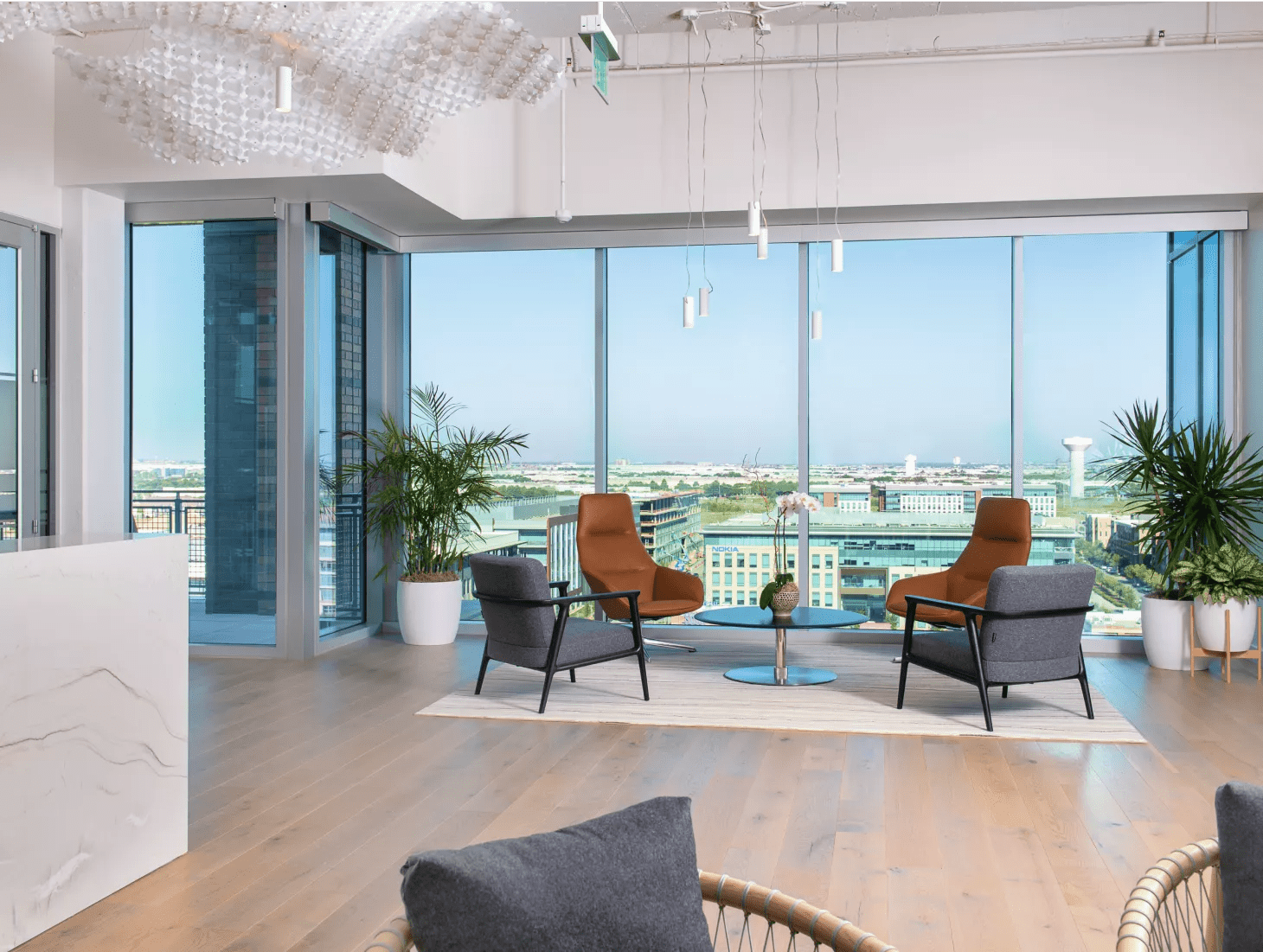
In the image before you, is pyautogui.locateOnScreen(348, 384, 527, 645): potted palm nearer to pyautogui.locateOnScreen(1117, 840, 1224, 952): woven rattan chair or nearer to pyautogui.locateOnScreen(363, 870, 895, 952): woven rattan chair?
pyautogui.locateOnScreen(363, 870, 895, 952): woven rattan chair

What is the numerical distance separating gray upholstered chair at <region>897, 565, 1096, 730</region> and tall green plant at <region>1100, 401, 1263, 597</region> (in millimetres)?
1798

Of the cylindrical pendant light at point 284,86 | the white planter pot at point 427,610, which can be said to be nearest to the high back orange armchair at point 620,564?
the white planter pot at point 427,610

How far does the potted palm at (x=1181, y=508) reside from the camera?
6559mm

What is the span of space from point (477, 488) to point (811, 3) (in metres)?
3.68

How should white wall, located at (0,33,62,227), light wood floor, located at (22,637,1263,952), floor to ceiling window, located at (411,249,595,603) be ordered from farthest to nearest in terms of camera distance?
floor to ceiling window, located at (411,249,595,603) → white wall, located at (0,33,62,227) → light wood floor, located at (22,637,1263,952)

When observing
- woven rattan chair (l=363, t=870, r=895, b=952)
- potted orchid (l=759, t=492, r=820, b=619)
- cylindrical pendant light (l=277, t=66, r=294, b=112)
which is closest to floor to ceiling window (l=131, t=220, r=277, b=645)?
potted orchid (l=759, t=492, r=820, b=619)

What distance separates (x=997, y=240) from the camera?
7480 mm

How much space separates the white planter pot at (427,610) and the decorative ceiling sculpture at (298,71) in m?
4.36

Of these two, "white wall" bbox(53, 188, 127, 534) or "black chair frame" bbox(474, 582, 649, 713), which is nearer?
"black chair frame" bbox(474, 582, 649, 713)

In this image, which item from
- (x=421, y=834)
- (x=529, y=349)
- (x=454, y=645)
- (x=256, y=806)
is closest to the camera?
(x=421, y=834)

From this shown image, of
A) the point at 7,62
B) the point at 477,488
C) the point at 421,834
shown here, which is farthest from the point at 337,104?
the point at 477,488

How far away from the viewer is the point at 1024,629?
5102mm

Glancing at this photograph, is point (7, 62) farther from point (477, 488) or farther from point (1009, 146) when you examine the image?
point (1009, 146)

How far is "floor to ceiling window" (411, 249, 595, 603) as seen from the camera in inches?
315
